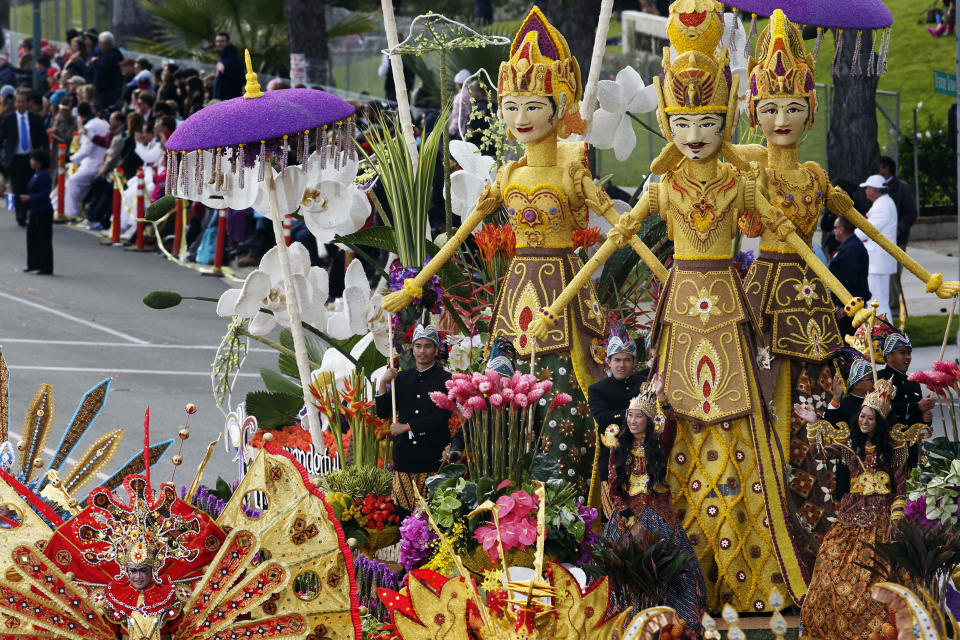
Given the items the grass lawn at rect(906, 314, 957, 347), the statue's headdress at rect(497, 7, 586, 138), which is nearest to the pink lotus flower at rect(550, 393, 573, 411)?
the statue's headdress at rect(497, 7, 586, 138)

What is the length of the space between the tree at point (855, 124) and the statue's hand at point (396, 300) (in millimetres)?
9807

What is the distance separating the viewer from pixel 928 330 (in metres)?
15.3

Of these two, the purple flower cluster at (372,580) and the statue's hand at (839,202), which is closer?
the purple flower cluster at (372,580)

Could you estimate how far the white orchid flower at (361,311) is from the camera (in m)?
9.45

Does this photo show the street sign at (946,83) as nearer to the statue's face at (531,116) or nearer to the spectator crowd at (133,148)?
the spectator crowd at (133,148)

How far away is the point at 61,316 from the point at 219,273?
2076 mm

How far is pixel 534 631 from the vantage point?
6.08 meters

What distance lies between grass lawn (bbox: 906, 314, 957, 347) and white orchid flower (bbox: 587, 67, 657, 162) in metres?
5.80

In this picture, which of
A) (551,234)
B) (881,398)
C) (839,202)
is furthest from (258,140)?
(881,398)

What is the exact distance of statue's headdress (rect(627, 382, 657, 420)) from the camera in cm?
723

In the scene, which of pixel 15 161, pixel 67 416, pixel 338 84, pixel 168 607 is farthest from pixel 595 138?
pixel 338 84

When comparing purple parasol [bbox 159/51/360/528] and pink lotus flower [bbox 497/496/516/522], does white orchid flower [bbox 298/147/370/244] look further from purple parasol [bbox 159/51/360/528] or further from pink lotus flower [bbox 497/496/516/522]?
pink lotus flower [bbox 497/496/516/522]

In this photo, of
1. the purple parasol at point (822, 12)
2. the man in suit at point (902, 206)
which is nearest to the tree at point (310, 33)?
the man in suit at point (902, 206)

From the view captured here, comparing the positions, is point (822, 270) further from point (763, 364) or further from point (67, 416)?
A: point (67, 416)
